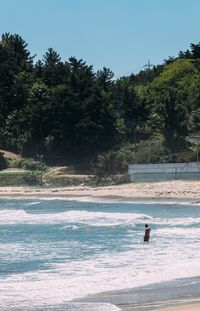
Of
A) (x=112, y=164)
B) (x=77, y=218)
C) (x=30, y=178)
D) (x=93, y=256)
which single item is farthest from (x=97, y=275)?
(x=30, y=178)

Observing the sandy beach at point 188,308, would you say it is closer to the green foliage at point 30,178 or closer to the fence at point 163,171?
the fence at point 163,171

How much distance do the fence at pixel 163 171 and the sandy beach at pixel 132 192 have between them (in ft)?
5.40

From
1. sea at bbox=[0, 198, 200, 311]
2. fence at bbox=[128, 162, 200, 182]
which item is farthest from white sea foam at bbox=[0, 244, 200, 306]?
fence at bbox=[128, 162, 200, 182]

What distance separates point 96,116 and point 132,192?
21290 millimetres

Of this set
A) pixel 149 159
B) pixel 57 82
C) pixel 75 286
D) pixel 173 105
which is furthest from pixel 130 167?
pixel 75 286

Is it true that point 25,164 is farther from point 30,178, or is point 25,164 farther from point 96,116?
point 96,116

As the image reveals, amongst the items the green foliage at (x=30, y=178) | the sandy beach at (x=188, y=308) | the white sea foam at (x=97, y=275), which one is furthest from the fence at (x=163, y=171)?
the sandy beach at (x=188, y=308)

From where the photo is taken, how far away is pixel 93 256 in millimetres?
24016

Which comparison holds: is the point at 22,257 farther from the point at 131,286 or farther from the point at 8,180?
the point at 8,180

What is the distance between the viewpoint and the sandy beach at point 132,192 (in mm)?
52281

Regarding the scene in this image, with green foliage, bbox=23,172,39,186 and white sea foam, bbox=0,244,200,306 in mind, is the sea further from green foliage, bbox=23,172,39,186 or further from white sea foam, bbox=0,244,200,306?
green foliage, bbox=23,172,39,186

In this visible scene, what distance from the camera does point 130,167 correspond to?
2440 inches

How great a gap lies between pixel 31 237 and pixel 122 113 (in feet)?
178

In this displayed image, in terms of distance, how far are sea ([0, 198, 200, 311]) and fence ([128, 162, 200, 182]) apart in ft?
45.1
